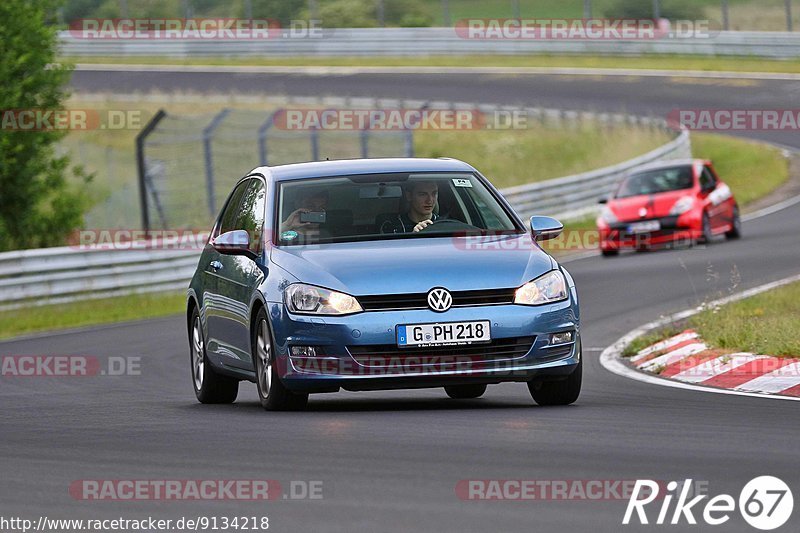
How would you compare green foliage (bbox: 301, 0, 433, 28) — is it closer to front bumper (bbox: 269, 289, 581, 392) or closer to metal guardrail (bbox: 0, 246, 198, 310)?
metal guardrail (bbox: 0, 246, 198, 310)

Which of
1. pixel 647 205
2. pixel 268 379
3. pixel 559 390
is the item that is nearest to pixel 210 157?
pixel 647 205

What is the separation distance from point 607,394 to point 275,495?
454 centimetres

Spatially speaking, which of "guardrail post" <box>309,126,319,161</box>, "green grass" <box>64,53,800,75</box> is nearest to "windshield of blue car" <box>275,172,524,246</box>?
"guardrail post" <box>309,126,319,161</box>

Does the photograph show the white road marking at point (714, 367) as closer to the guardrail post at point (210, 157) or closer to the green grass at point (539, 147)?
the guardrail post at point (210, 157)

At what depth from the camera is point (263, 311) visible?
395 inches

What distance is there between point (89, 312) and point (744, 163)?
18360mm

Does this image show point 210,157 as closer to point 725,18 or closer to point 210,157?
point 210,157

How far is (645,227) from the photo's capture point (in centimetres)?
2516

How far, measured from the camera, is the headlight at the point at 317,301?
9.52 m

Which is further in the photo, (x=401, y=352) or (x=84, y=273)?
(x=84, y=273)

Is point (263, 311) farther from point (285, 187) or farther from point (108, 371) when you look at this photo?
point (108, 371)

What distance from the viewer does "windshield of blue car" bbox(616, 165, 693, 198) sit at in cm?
2594

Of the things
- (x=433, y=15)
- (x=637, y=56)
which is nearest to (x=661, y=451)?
(x=637, y=56)

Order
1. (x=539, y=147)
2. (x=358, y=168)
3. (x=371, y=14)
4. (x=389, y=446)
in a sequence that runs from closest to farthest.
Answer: (x=389, y=446) → (x=358, y=168) → (x=539, y=147) → (x=371, y=14)
